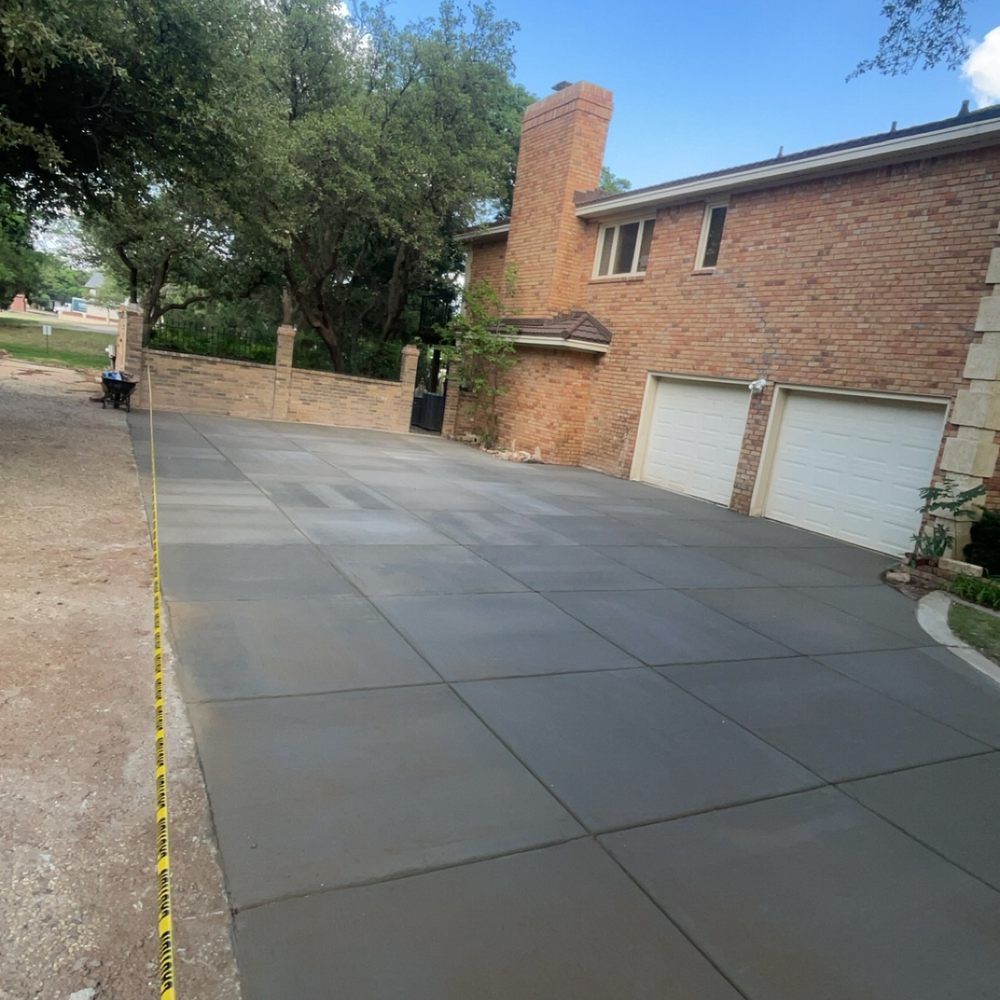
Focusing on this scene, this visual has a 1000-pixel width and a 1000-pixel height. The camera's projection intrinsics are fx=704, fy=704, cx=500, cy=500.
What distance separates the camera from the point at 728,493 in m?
12.1

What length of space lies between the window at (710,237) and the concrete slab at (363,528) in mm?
7935

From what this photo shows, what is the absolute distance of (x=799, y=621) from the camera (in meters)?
6.05

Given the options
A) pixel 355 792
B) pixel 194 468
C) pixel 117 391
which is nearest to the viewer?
pixel 355 792

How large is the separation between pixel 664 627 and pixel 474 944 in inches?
140

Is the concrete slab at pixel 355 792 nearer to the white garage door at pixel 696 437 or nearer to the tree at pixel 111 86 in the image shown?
the tree at pixel 111 86

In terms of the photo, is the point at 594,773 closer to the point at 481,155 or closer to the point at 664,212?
the point at 664,212

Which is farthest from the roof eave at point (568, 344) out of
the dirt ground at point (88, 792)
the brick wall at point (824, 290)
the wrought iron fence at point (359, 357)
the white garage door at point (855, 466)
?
the dirt ground at point (88, 792)

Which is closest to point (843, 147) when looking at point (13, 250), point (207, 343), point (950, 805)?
point (950, 805)

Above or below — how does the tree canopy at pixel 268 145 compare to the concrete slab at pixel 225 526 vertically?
above

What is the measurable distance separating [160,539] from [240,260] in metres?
17.5

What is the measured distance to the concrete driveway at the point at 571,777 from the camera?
2.25m

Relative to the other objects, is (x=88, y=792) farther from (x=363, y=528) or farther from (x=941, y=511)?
(x=941, y=511)

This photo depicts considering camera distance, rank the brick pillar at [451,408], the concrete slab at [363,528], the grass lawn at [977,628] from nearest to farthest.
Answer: the grass lawn at [977,628] < the concrete slab at [363,528] < the brick pillar at [451,408]

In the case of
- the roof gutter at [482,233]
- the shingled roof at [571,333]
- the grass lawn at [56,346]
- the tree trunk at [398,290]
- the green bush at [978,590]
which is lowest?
the green bush at [978,590]
